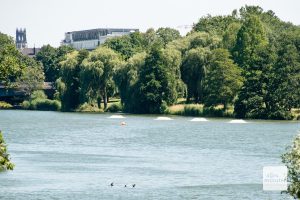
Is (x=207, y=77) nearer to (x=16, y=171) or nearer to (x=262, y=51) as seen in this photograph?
(x=262, y=51)

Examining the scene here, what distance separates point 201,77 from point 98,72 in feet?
58.5

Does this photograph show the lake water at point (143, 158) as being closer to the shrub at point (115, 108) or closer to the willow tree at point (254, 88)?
the willow tree at point (254, 88)

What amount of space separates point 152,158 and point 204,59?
6127 cm

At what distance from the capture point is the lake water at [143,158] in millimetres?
56281

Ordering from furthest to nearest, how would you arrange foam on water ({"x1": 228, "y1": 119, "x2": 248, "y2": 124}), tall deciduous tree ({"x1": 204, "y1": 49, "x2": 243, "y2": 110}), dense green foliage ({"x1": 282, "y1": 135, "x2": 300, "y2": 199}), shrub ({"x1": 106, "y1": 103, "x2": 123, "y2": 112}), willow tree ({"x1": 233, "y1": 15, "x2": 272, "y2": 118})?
1. shrub ({"x1": 106, "y1": 103, "x2": 123, "y2": 112})
2. tall deciduous tree ({"x1": 204, "y1": 49, "x2": 243, "y2": 110})
3. willow tree ({"x1": 233, "y1": 15, "x2": 272, "y2": 118})
4. foam on water ({"x1": 228, "y1": 119, "x2": 248, "y2": 124})
5. dense green foliage ({"x1": 282, "y1": 135, "x2": 300, "y2": 199})

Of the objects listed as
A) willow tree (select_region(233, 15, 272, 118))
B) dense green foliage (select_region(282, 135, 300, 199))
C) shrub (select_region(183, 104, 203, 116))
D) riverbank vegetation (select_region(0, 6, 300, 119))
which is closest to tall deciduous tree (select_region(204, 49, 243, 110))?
riverbank vegetation (select_region(0, 6, 300, 119))

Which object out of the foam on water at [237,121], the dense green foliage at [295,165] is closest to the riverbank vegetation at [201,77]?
the foam on water at [237,121]

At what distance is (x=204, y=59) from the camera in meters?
135

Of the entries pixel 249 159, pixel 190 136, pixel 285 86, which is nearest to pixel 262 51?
pixel 285 86

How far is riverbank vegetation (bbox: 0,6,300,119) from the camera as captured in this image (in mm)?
125062

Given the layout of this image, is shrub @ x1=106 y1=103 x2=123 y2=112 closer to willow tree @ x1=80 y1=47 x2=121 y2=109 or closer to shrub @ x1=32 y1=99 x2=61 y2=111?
willow tree @ x1=80 y1=47 x2=121 y2=109

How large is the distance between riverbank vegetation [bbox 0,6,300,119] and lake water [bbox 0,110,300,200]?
283 inches

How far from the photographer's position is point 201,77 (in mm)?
135375

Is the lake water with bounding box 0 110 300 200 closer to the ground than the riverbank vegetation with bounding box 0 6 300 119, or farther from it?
closer to the ground
